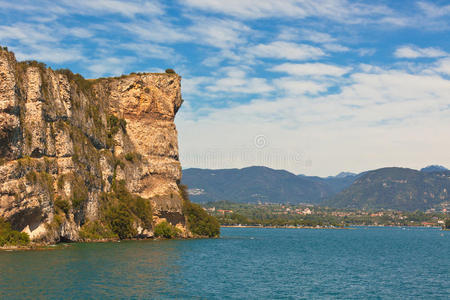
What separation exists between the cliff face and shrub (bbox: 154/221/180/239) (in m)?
1.78

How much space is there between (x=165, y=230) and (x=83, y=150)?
30.6 metres

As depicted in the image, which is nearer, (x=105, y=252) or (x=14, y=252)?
(x=14, y=252)

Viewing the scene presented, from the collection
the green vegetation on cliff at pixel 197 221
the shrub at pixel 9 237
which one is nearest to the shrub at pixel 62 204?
the shrub at pixel 9 237

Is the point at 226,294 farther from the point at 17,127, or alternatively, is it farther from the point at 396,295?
the point at 17,127

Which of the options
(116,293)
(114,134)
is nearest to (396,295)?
(116,293)

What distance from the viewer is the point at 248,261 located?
273 ft

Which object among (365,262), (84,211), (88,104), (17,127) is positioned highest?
(88,104)

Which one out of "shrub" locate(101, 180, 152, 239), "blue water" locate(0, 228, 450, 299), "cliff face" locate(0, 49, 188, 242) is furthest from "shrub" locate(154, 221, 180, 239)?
"blue water" locate(0, 228, 450, 299)

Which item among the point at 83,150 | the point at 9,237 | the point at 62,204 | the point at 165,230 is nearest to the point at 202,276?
the point at 9,237

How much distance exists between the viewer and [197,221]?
458 feet

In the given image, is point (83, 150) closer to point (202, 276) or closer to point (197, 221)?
point (197, 221)

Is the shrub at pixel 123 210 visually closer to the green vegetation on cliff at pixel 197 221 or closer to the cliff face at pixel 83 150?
the cliff face at pixel 83 150

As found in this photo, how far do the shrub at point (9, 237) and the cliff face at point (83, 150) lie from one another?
147 centimetres

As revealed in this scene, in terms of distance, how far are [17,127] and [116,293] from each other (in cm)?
4588
